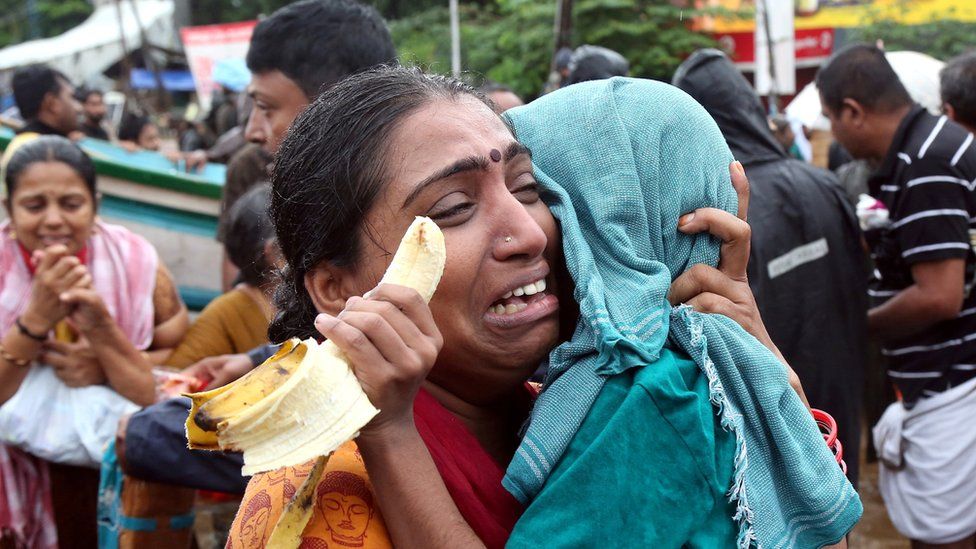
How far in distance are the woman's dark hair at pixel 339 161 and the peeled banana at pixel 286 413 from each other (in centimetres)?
36

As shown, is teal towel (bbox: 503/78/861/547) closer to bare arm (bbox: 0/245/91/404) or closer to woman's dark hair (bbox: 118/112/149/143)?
bare arm (bbox: 0/245/91/404)

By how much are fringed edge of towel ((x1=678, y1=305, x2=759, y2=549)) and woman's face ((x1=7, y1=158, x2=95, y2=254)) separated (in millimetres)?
2945

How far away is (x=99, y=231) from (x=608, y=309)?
3.01m

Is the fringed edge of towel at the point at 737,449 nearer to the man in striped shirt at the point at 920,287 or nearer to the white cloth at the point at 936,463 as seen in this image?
the man in striped shirt at the point at 920,287

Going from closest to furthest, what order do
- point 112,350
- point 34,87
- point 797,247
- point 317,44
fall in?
1. point 317,44
2. point 112,350
3. point 797,247
4. point 34,87

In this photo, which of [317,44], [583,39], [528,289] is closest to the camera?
[528,289]

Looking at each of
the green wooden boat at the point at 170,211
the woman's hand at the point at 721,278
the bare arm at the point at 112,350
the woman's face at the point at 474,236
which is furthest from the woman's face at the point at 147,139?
the woman's hand at the point at 721,278

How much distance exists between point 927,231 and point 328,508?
3.25 metres

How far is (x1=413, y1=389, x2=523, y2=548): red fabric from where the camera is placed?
56.6 inches

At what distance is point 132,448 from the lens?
111 inches

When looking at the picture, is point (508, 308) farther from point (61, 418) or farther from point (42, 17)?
point (42, 17)

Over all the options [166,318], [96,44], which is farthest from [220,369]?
[96,44]

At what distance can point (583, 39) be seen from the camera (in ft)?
48.1

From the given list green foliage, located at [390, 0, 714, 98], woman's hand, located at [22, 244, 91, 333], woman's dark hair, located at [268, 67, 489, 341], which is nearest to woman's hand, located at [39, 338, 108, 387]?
woman's hand, located at [22, 244, 91, 333]
